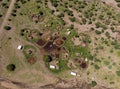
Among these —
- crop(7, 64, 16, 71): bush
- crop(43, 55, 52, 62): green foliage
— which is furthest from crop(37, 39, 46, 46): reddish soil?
crop(7, 64, 16, 71): bush

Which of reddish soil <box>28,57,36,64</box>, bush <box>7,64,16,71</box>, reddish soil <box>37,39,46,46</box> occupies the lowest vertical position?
bush <box>7,64,16,71</box>

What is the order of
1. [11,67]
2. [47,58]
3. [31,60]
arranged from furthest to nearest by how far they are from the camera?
[31,60]
[47,58]
[11,67]

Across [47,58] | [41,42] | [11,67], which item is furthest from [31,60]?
[41,42]

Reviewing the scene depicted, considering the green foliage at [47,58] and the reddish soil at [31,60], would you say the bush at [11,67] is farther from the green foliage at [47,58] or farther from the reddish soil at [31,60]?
the green foliage at [47,58]

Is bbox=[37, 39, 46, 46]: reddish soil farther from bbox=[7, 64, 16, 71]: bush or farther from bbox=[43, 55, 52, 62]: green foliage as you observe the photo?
bbox=[7, 64, 16, 71]: bush

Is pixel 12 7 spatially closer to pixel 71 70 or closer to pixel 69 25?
pixel 69 25

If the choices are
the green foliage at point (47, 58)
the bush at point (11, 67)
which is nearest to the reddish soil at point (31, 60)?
the green foliage at point (47, 58)

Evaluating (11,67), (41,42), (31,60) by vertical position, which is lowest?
(11,67)

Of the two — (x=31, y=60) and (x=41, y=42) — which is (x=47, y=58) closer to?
(x=31, y=60)

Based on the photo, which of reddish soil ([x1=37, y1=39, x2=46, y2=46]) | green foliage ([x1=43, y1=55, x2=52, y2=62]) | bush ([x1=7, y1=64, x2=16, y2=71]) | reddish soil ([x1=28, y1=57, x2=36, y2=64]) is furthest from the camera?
reddish soil ([x1=37, y1=39, x2=46, y2=46])

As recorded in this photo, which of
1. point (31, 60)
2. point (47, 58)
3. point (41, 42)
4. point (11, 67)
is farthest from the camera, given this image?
point (41, 42)

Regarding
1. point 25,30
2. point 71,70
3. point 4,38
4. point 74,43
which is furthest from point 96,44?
point 4,38

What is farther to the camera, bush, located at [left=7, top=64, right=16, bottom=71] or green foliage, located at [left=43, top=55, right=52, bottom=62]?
green foliage, located at [left=43, top=55, right=52, bottom=62]
